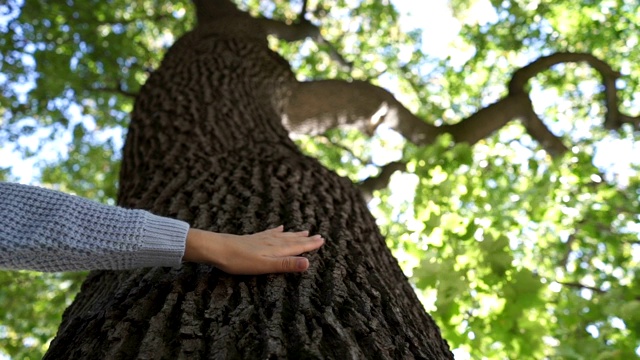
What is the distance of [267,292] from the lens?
141 cm

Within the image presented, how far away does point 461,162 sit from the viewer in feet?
12.8

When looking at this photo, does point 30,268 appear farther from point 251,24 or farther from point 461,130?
point 461,130

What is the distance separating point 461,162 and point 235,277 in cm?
282

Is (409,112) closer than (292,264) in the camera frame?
No

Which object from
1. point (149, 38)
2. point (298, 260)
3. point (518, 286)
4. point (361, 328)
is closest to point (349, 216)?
point (298, 260)

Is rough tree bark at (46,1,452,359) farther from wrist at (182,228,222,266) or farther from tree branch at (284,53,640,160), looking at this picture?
tree branch at (284,53,640,160)

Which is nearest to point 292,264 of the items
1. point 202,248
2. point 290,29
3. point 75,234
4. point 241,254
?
point 241,254

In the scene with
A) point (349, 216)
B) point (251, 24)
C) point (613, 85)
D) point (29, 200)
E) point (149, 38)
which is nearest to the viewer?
point (29, 200)

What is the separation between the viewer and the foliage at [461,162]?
3025 mm

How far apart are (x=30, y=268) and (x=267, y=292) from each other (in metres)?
0.69

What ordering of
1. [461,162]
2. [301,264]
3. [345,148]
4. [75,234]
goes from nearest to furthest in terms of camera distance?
1. [75,234]
2. [301,264]
3. [461,162]
4. [345,148]

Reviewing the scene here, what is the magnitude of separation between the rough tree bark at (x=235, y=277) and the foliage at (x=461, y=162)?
1029 mm

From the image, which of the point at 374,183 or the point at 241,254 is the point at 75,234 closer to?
the point at 241,254

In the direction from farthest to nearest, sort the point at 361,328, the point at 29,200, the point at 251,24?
1. the point at 251,24
2. the point at 29,200
3. the point at 361,328
